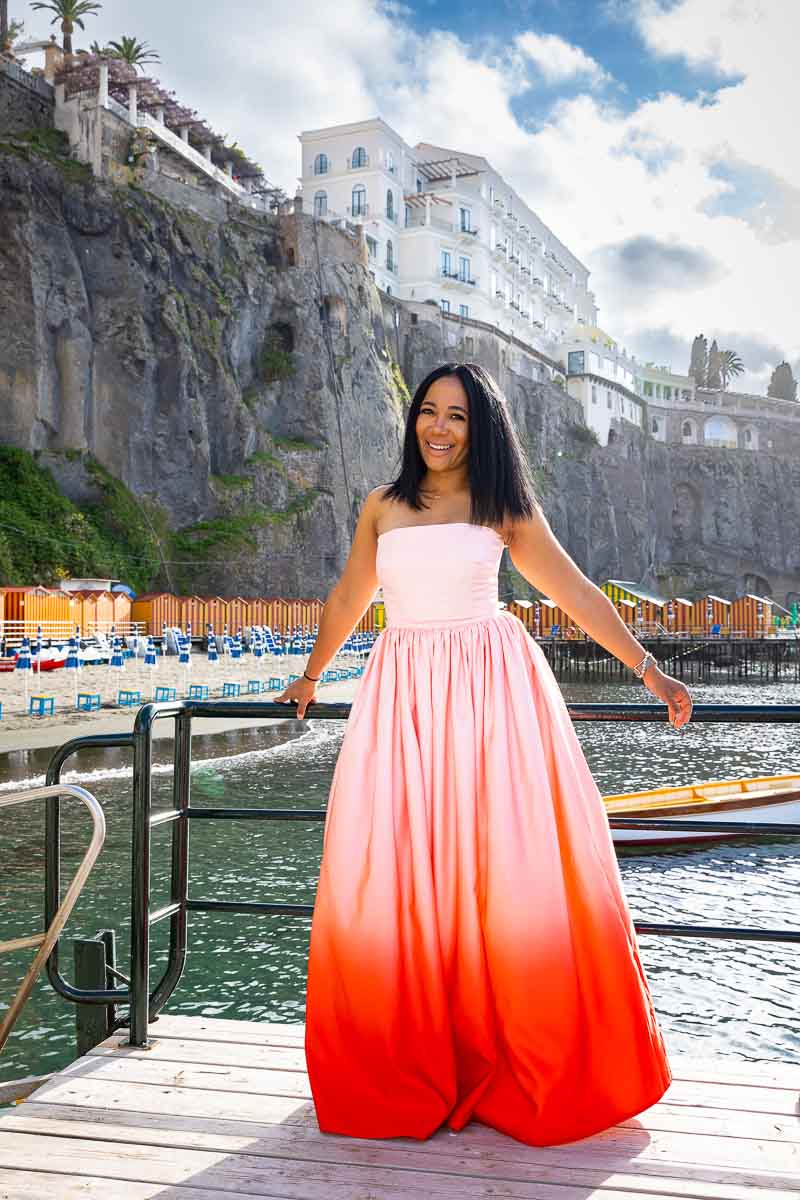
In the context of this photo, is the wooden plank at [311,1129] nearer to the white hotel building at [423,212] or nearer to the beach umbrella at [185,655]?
the beach umbrella at [185,655]

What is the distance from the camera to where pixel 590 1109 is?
2.13 meters

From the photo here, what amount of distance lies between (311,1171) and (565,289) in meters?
83.9

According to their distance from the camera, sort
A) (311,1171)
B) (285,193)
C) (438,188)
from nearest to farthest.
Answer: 1. (311,1171)
2. (285,193)
3. (438,188)

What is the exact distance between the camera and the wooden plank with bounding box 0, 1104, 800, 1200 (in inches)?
76.8

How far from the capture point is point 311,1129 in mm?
2230

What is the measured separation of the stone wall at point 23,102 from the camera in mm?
40375

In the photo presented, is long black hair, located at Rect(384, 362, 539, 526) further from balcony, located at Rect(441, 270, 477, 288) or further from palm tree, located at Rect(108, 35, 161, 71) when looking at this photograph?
balcony, located at Rect(441, 270, 477, 288)

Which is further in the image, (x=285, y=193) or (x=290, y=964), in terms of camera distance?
(x=285, y=193)

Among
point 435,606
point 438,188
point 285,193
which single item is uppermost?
point 438,188

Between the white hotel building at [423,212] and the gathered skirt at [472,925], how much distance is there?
60.3 m

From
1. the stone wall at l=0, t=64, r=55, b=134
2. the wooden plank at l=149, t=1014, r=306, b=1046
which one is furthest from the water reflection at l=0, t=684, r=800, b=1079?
the stone wall at l=0, t=64, r=55, b=134

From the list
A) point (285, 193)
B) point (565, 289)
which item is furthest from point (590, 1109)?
point (565, 289)

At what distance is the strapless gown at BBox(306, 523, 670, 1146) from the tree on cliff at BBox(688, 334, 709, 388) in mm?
111334

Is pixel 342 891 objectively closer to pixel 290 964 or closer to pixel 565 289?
pixel 290 964
